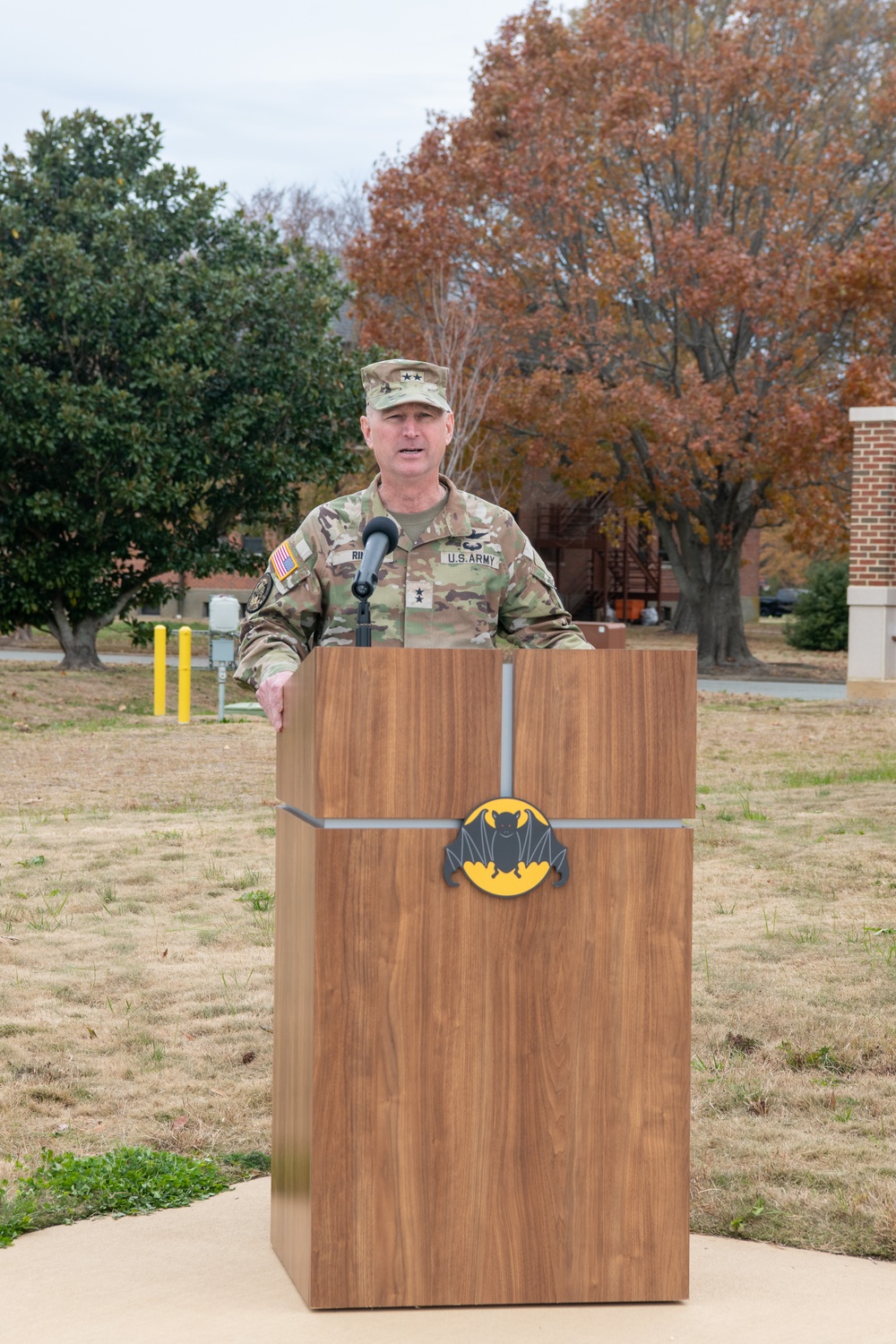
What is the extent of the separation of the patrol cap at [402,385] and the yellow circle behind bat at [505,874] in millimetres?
1020

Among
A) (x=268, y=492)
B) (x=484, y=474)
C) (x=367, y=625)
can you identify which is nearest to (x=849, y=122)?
(x=484, y=474)

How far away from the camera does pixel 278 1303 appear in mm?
3199

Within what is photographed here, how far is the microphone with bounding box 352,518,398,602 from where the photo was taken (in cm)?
312

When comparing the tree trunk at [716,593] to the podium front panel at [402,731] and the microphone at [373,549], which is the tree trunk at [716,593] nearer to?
the microphone at [373,549]

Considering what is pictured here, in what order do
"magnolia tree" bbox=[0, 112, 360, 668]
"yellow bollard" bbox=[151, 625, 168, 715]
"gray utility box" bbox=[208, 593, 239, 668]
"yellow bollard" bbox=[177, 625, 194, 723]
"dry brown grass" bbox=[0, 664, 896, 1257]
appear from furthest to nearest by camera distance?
"magnolia tree" bbox=[0, 112, 360, 668] < "yellow bollard" bbox=[151, 625, 168, 715] < "gray utility box" bbox=[208, 593, 239, 668] < "yellow bollard" bbox=[177, 625, 194, 723] < "dry brown grass" bbox=[0, 664, 896, 1257]

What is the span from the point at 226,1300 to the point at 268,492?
19291mm

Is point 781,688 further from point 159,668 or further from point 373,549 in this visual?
point 373,549

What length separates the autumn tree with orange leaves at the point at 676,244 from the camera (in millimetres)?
26203

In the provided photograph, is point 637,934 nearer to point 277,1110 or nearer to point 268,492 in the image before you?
point 277,1110

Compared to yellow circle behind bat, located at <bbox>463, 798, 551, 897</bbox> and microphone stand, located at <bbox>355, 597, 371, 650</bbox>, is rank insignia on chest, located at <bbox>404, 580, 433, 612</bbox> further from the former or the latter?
yellow circle behind bat, located at <bbox>463, 798, 551, 897</bbox>

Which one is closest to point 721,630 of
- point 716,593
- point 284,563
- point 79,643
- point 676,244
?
point 716,593

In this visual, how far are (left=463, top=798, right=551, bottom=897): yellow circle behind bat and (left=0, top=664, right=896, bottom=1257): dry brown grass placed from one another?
1412 millimetres

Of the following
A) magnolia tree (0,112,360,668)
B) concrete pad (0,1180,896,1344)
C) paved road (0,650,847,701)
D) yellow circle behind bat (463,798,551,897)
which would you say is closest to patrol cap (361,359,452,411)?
yellow circle behind bat (463,798,551,897)

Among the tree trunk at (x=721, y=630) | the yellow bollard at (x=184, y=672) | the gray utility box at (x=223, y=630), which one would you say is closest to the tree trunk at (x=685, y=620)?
the tree trunk at (x=721, y=630)
